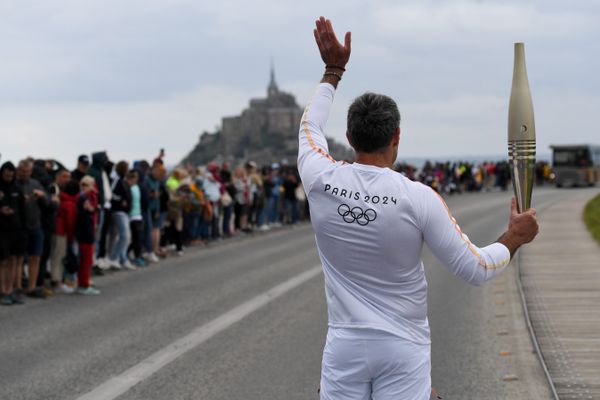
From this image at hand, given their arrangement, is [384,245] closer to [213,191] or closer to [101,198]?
[101,198]

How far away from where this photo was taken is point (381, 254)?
3.49 metres

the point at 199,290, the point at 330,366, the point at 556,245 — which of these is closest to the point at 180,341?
the point at 199,290

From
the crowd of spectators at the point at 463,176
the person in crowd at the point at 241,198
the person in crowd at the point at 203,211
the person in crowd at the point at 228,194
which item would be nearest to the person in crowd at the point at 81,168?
the person in crowd at the point at 203,211

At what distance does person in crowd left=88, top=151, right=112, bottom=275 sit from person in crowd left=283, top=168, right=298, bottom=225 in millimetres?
11365

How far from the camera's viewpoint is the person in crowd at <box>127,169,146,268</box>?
17098 millimetres

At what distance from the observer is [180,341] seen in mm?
9859

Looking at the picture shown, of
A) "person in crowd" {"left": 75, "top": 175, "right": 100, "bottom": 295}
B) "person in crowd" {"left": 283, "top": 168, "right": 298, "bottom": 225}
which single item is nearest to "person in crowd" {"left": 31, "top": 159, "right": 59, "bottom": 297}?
"person in crowd" {"left": 75, "top": 175, "right": 100, "bottom": 295}

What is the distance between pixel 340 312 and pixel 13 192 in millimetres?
10268

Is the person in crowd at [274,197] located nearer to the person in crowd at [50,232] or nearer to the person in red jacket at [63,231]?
the person in red jacket at [63,231]

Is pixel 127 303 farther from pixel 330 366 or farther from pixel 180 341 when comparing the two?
pixel 330 366

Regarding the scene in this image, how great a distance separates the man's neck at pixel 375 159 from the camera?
3527 mm

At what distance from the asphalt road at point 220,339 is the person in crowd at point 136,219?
1.20 m

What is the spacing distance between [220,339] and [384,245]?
22.1ft

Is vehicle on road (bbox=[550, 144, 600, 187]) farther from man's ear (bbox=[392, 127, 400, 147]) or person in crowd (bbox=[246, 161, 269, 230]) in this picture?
man's ear (bbox=[392, 127, 400, 147])
